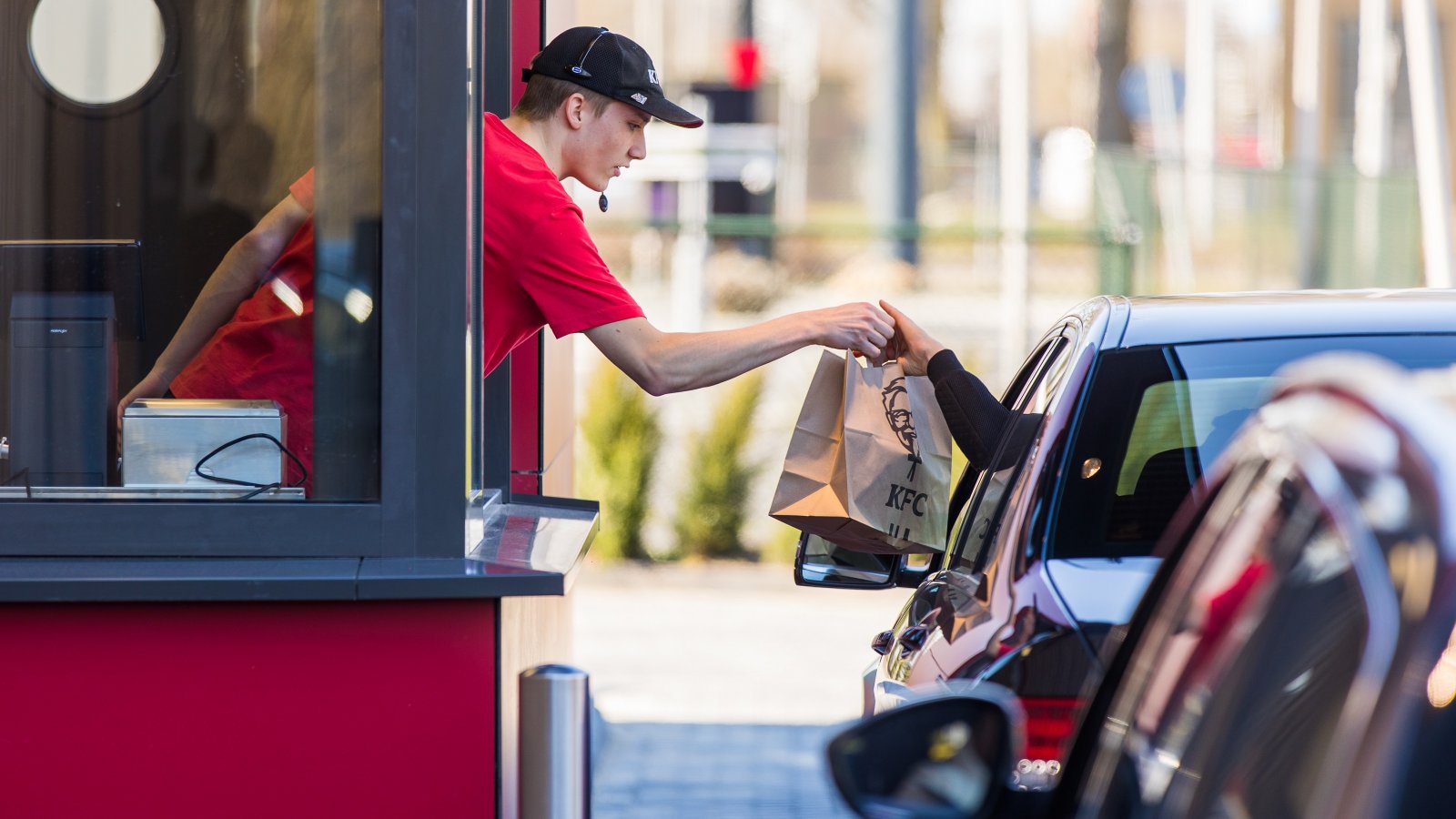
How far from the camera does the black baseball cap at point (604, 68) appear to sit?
4168mm

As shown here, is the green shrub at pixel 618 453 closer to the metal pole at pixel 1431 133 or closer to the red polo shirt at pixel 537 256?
the metal pole at pixel 1431 133

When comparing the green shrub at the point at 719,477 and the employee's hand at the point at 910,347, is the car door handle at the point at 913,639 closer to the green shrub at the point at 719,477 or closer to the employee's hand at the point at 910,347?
the employee's hand at the point at 910,347

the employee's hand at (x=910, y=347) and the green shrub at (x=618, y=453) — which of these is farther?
the green shrub at (x=618, y=453)

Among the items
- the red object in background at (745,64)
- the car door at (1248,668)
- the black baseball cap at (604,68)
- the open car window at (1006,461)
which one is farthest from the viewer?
the red object in background at (745,64)

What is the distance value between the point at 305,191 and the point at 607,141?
2.76ft

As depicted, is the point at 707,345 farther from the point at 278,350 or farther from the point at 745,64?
the point at 745,64

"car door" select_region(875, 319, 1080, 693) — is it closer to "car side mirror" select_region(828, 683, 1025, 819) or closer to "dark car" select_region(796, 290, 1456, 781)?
"dark car" select_region(796, 290, 1456, 781)

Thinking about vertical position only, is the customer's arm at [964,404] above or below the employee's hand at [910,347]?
below

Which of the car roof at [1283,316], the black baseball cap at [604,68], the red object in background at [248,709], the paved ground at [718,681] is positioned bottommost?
the paved ground at [718,681]

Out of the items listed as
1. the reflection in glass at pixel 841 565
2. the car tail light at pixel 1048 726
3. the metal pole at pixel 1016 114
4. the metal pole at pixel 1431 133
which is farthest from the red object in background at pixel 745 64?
the car tail light at pixel 1048 726

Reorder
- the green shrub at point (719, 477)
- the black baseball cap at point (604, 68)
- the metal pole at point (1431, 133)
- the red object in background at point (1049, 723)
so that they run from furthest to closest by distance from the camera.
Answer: the green shrub at point (719, 477), the metal pole at point (1431, 133), the black baseball cap at point (604, 68), the red object in background at point (1049, 723)

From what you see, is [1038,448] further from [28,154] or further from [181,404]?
[28,154]

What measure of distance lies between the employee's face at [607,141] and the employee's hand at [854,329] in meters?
0.64

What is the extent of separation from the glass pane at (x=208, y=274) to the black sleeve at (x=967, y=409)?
1.22 m
